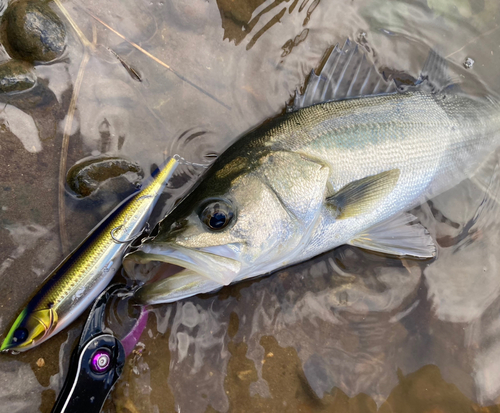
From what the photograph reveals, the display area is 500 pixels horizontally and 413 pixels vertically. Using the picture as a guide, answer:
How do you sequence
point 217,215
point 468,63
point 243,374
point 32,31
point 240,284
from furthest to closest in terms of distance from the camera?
point 468,63 < point 240,284 < point 243,374 < point 32,31 < point 217,215

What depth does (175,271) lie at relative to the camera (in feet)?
6.97

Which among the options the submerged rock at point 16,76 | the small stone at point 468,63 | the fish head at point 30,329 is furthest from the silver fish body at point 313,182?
the submerged rock at point 16,76

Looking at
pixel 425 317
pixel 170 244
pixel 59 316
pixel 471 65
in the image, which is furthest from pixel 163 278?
pixel 471 65

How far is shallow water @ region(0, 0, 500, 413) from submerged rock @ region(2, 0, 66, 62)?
0.31ft

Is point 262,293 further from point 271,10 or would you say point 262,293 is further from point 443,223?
point 271,10

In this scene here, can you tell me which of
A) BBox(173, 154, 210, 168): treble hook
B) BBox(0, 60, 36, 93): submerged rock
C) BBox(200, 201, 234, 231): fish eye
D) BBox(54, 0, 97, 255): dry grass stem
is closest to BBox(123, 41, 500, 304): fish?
BBox(200, 201, 234, 231): fish eye

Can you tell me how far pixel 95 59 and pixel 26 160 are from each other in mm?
903

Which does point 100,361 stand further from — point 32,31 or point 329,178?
point 32,31

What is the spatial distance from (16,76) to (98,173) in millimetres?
890

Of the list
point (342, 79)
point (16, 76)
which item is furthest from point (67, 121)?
point (342, 79)

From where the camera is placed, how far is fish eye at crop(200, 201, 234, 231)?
189 centimetres

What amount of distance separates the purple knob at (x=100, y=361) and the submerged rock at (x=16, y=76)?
1923 mm

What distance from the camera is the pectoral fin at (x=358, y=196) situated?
224 cm

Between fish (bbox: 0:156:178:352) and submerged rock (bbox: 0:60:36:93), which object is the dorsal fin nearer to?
fish (bbox: 0:156:178:352)
